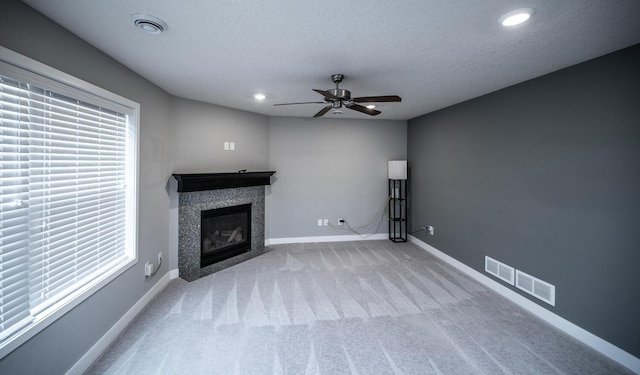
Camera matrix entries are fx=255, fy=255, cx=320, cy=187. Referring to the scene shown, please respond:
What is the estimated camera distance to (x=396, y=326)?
2.40m

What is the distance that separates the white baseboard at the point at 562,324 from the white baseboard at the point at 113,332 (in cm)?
399

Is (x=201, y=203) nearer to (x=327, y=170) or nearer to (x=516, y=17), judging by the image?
(x=327, y=170)

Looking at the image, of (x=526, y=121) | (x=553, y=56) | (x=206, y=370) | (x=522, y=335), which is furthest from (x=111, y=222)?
(x=526, y=121)

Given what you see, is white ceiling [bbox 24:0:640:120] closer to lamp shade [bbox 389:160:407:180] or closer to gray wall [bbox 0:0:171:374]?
gray wall [bbox 0:0:171:374]

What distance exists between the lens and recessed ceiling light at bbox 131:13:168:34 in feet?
5.15

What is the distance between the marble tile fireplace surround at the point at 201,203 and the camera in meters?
3.42

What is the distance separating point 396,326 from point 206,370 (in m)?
1.64

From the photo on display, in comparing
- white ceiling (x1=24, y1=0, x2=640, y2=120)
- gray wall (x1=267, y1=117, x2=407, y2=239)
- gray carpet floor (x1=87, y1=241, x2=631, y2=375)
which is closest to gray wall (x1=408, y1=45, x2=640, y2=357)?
white ceiling (x1=24, y1=0, x2=640, y2=120)

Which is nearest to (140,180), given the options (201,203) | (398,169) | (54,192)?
(54,192)

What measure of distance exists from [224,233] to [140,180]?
1713mm

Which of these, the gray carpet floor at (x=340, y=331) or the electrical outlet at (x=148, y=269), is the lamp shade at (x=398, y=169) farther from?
the electrical outlet at (x=148, y=269)

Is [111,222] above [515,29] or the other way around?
the other way around

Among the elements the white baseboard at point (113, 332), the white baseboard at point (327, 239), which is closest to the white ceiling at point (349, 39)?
the white baseboard at point (113, 332)

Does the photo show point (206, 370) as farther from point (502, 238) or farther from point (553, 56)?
point (553, 56)
